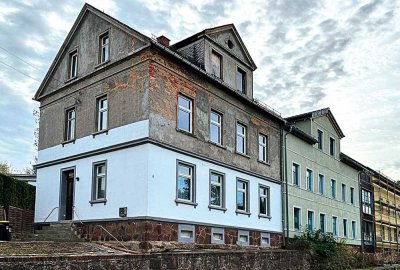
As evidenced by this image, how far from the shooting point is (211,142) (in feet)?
70.5

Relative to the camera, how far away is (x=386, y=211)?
160 ft

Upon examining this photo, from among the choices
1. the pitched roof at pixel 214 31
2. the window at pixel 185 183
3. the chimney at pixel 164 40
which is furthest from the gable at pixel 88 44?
the window at pixel 185 183

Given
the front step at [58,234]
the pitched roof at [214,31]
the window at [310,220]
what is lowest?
the front step at [58,234]

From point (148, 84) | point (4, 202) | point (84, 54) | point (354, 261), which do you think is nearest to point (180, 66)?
point (148, 84)

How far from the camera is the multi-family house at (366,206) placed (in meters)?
39.9

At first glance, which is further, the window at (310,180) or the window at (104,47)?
the window at (310,180)

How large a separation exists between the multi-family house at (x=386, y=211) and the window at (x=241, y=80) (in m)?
24.2

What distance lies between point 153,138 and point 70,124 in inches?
248

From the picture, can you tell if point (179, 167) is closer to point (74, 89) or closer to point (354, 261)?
point (74, 89)

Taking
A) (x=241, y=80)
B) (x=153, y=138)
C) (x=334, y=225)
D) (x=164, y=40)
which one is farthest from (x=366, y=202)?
(x=153, y=138)

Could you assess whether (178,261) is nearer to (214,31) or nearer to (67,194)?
(67,194)

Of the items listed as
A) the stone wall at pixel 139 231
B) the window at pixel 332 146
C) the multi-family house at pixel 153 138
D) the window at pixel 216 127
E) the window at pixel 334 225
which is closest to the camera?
the stone wall at pixel 139 231

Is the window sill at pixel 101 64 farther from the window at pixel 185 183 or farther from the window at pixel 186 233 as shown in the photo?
the window at pixel 186 233

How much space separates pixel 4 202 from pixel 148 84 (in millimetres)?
11312
